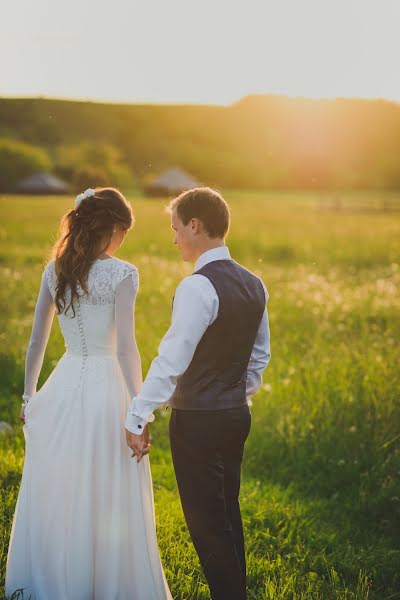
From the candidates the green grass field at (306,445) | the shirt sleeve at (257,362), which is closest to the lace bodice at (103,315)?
the shirt sleeve at (257,362)

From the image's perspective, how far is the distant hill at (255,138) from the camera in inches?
1666

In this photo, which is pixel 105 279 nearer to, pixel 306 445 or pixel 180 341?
pixel 180 341

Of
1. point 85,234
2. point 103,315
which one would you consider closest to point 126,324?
point 103,315

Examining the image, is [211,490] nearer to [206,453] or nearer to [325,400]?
[206,453]

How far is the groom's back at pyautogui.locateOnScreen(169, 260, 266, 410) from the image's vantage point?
10.8ft

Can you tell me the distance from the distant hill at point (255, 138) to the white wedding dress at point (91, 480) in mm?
37615

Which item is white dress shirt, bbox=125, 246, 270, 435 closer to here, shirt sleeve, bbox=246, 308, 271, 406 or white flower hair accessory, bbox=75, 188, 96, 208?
shirt sleeve, bbox=246, 308, 271, 406

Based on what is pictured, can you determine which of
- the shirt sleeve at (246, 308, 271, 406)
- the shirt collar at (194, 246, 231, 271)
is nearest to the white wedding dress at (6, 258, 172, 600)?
the shirt collar at (194, 246, 231, 271)

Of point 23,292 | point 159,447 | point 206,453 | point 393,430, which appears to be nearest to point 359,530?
point 393,430

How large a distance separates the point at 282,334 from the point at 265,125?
1391 inches

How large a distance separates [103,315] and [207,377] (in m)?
0.74

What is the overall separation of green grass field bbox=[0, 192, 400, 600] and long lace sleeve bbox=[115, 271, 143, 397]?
3.57ft

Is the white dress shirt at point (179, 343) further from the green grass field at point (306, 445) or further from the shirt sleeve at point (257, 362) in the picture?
the green grass field at point (306, 445)

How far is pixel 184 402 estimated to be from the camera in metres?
3.38
